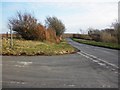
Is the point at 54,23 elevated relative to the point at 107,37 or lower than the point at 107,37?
elevated

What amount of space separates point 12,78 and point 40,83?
1.33 metres

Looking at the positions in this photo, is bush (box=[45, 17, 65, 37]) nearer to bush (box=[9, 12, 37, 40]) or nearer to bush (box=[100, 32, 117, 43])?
bush (box=[100, 32, 117, 43])

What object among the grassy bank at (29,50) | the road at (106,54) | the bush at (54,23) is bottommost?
the road at (106,54)

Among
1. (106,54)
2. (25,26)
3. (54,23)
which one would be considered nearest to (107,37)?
(54,23)

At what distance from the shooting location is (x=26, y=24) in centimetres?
3875

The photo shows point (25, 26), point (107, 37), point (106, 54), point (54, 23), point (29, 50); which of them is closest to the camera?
point (29, 50)

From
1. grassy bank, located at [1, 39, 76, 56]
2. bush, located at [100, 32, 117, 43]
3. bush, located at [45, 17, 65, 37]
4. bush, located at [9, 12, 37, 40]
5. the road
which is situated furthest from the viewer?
bush, located at [45, 17, 65, 37]

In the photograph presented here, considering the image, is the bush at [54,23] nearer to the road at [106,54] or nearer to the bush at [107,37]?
the bush at [107,37]

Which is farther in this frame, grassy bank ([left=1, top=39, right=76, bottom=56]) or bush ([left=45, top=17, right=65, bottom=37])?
bush ([left=45, top=17, right=65, bottom=37])

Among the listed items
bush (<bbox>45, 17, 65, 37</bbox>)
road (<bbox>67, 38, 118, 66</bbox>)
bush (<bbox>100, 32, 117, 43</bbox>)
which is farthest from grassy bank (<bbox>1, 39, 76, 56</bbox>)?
bush (<bbox>45, 17, 65, 37</bbox>)

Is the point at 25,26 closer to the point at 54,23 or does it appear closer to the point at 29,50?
the point at 29,50

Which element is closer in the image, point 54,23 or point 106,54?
point 106,54

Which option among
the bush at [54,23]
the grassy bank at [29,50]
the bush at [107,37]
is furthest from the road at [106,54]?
the bush at [54,23]

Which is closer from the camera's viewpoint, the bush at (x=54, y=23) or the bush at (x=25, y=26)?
the bush at (x=25, y=26)
